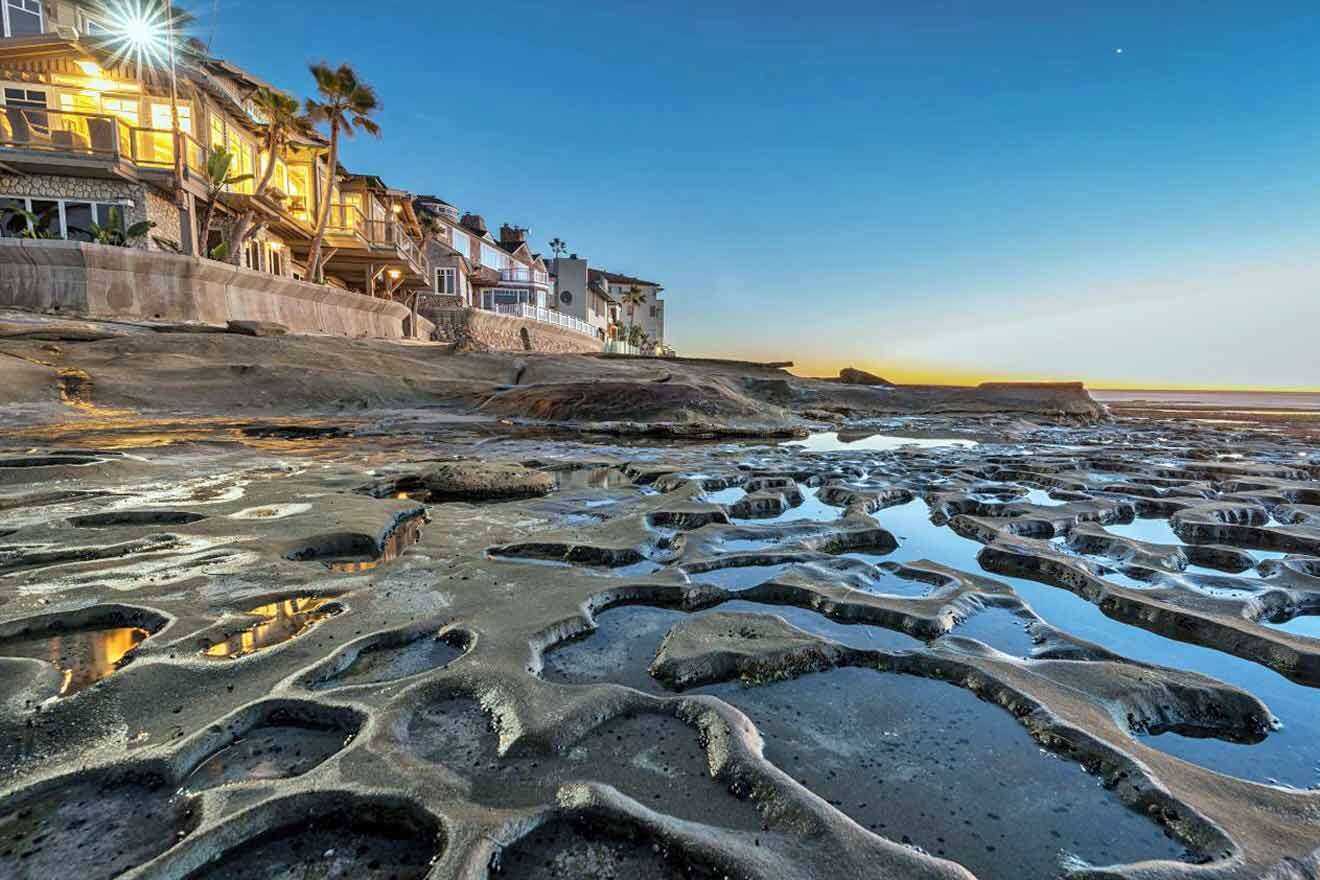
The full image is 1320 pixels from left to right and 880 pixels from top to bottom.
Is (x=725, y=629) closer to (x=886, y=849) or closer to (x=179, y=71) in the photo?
(x=886, y=849)

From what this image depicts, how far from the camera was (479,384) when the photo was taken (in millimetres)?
13516

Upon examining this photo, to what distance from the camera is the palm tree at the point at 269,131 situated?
22125 mm

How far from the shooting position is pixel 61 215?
18.8m

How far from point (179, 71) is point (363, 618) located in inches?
1105

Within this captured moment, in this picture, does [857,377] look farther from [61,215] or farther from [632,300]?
A: [632,300]

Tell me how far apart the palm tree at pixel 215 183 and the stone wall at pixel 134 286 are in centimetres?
314

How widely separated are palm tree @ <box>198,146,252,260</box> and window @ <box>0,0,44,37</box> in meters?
8.37

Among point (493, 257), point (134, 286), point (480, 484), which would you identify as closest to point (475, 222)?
point (493, 257)

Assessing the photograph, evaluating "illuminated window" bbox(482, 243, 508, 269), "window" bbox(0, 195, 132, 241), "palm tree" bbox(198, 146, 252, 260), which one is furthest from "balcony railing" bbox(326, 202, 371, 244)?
"illuminated window" bbox(482, 243, 508, 269)

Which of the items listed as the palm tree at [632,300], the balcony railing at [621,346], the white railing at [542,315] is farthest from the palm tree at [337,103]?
the palm tree at [632,300]

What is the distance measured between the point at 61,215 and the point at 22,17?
10726 millimetres

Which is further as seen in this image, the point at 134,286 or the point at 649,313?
the point at 649,313

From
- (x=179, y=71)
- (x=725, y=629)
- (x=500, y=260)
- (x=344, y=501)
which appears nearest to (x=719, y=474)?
(x=344, y=501)

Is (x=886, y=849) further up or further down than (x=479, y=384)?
further down
